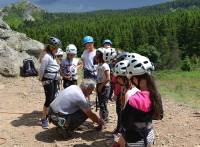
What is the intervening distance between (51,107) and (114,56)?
1.68 metres

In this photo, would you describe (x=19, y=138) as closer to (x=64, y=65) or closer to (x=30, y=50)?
(x=64, y=65)

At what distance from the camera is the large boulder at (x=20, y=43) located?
2067cm

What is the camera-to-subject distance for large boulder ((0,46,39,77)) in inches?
700

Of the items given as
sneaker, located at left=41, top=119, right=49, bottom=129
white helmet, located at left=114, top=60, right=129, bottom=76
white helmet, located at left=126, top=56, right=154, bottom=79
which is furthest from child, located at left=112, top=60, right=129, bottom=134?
sneaker, located at left=41, top=119, right=49, bottom=129

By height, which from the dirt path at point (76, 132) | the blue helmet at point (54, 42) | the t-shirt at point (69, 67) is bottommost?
the dirt path at point (76, 132)

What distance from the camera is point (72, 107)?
9.45 metres

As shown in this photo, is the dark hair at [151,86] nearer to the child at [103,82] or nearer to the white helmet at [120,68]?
the white helmet at [120,68]

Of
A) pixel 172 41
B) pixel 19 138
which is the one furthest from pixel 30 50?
pixel 172 41

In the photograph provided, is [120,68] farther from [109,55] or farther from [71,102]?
[71,102]

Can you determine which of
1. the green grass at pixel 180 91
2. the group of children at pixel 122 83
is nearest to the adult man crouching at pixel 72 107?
the group of children at pixel 122 83

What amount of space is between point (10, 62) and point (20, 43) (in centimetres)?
318

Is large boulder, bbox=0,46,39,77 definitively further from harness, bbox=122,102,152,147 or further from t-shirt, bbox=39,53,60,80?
harness, bbox=122,102,152,147

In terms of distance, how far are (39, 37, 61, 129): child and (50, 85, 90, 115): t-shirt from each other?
1035 millimetres

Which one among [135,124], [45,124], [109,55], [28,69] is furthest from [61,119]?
[28,69]
